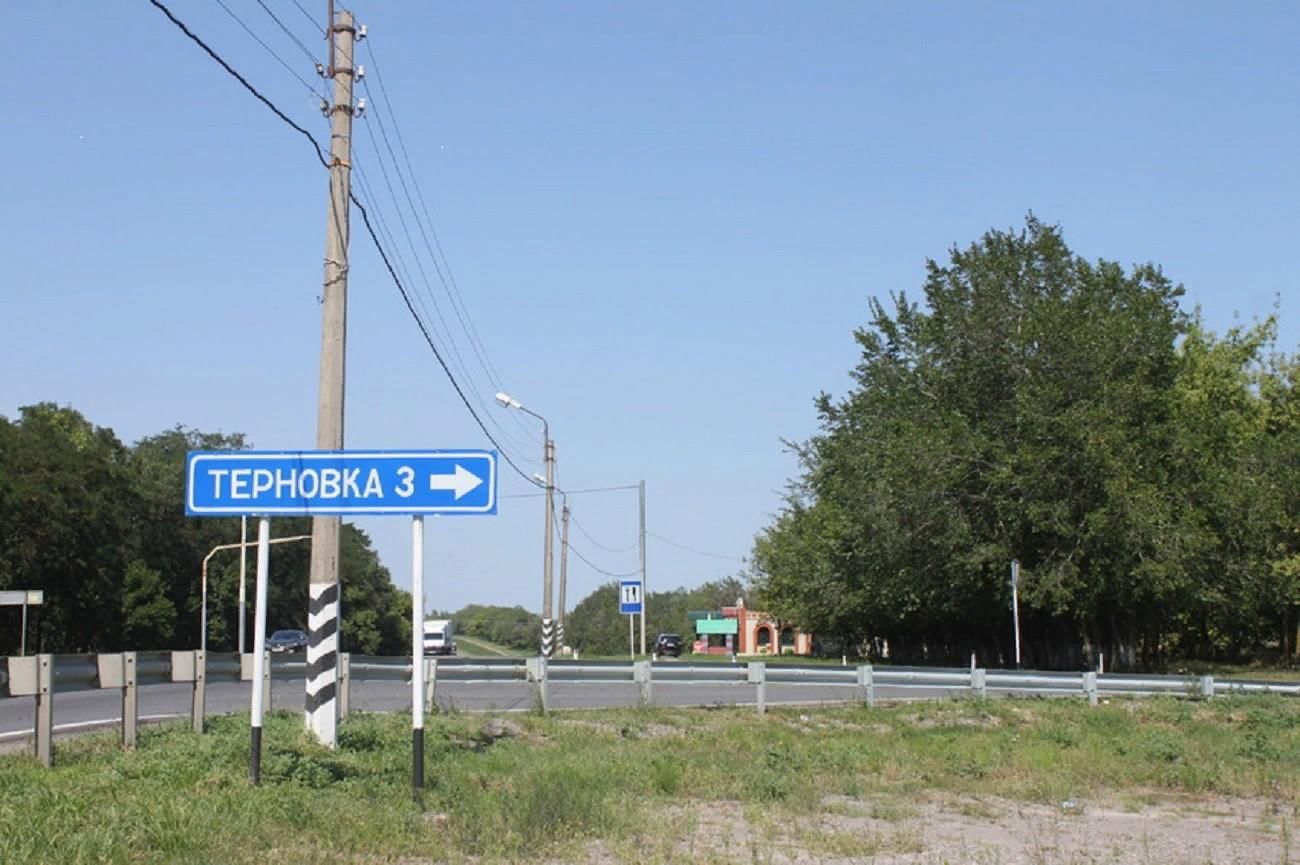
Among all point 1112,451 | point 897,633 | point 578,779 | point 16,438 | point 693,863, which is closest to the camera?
point 693,863

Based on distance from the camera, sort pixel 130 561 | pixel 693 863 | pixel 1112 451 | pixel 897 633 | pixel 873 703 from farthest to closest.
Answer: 1. pixel 130 561
2. pixel 897 633
3. pixel 1112 451
4. pixel 873 703
5. pixel 693 863

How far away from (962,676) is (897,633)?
44.9m

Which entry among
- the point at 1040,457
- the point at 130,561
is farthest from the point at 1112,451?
the point at 130,561

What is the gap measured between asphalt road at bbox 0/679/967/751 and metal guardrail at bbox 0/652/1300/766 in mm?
407

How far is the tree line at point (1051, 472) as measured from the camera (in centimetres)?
4394

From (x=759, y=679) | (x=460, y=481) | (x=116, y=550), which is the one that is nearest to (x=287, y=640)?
(x=116, y=550)

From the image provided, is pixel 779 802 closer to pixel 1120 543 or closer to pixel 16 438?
pixel 1120 543

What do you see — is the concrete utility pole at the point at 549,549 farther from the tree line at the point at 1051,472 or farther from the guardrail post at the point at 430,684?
the guardrail post at the point at 430,684


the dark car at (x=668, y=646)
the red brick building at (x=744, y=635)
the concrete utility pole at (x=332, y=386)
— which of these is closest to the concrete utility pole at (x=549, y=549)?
the concrete utility pole at (x=332, y=386)

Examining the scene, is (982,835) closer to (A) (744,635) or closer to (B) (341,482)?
(B) (341,482)

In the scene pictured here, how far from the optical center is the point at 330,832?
10.4 metres

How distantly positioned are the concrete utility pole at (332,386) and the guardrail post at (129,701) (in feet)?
5.92

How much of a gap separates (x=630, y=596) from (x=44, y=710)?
3378cm

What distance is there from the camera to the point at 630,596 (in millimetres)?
46812
